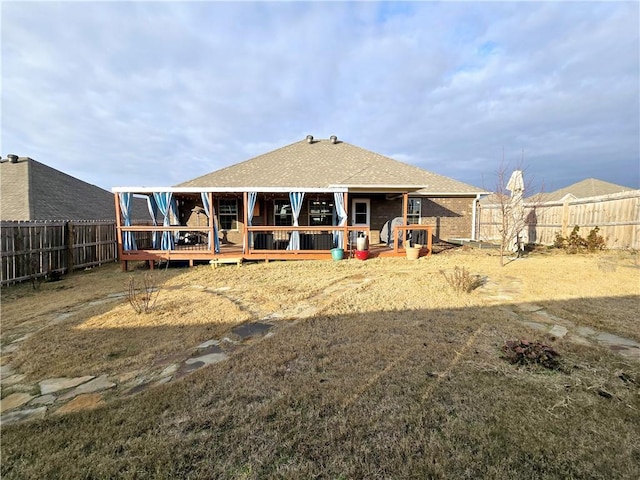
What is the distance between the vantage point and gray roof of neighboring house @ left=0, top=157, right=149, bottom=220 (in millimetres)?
15953

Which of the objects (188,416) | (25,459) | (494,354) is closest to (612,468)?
(494,354)

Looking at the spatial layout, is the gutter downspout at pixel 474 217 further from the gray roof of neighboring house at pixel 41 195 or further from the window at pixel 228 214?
the gray roof of neighboring house at pixel 41 195

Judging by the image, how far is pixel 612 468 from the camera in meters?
1.72

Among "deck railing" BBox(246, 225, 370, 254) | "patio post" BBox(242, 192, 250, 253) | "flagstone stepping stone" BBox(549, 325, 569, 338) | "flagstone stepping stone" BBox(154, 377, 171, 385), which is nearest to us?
"flagstone stepping stone" BBox(154, 377, 171, 385)

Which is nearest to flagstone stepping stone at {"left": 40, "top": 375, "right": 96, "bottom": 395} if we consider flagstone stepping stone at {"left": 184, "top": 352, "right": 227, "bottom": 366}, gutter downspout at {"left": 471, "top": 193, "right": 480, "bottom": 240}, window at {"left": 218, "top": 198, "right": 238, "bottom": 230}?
flagstone stepping stone at {"left": 184, "top": 352, "right": 227, "bottom": 366}

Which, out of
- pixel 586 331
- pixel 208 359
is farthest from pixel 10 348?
pixel 586 331

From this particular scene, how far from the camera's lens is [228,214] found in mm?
13766

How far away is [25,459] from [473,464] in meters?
2.94

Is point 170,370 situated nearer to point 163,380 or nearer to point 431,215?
point 163,380

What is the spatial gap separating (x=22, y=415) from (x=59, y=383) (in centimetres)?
Result: 49

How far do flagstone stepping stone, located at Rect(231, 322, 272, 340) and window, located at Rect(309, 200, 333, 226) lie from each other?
9.60 metres

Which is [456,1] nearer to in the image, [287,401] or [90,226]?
[287,401]

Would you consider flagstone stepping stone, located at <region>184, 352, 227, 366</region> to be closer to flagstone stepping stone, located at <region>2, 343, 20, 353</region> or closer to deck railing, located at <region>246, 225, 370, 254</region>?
flagstone stepping stone, located at <region>2, 343, 20, 353</region>

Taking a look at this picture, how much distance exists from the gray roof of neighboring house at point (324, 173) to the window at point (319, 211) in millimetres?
1024
